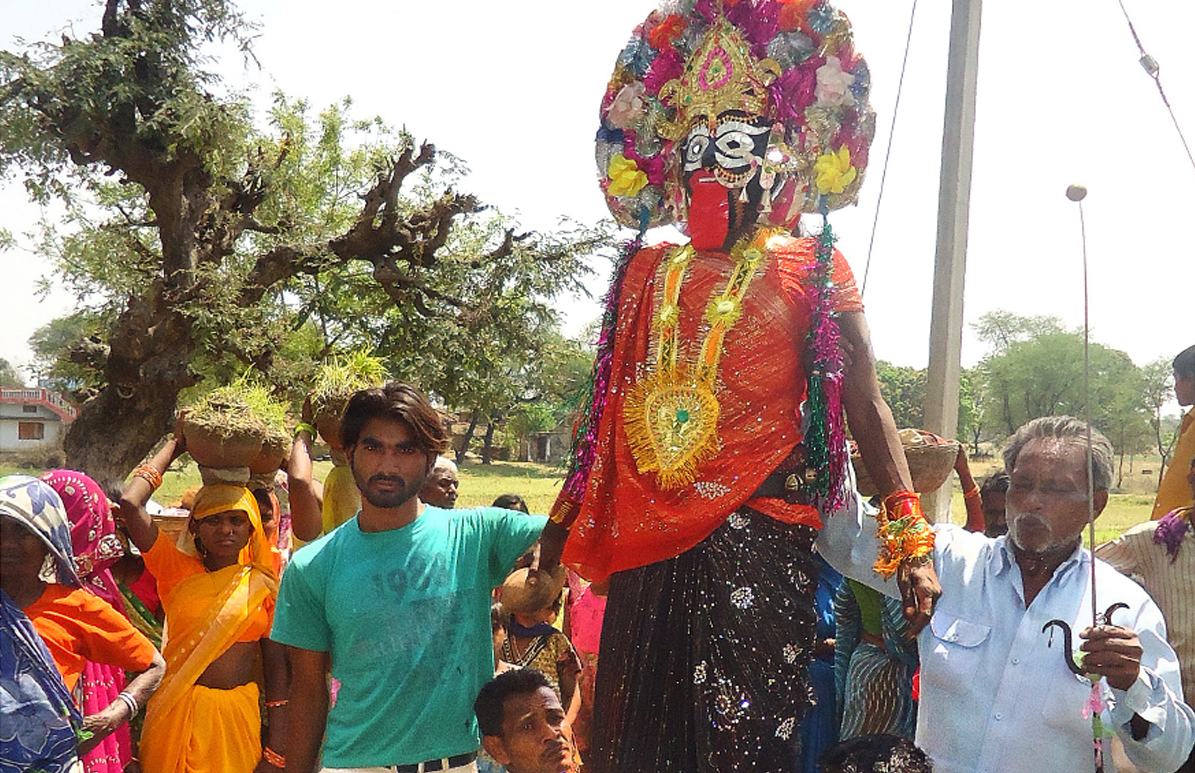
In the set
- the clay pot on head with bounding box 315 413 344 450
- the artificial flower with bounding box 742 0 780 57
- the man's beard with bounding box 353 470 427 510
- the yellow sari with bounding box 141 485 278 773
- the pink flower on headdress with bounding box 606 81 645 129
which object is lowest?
the yellow sari with bounding box 141 485 278 773

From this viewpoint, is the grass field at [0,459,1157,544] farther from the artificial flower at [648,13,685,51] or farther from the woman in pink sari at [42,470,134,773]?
the woman in pink sari at [42,470,134,773]

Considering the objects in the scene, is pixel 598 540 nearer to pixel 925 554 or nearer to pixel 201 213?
pixel 925 554

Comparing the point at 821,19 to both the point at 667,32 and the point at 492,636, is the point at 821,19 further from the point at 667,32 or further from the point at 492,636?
the point at 492,636

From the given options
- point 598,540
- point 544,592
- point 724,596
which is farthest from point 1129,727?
point 544,592

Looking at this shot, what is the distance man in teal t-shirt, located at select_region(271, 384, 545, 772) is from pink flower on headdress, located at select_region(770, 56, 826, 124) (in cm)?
127

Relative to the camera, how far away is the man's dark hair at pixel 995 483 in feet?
13.8

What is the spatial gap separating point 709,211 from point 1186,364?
9.26 feet

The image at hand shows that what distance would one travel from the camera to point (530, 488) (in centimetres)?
2955

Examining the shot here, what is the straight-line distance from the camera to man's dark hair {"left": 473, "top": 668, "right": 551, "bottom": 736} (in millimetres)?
3021

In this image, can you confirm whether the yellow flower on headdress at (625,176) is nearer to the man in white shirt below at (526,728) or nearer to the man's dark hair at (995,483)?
the man in white shirt below at (526,728)

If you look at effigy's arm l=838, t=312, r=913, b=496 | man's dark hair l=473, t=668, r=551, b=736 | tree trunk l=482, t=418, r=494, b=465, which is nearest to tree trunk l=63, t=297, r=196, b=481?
man's dark hair l=473, t=668, r=551, b=736

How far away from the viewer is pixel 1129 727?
2461 millimetres

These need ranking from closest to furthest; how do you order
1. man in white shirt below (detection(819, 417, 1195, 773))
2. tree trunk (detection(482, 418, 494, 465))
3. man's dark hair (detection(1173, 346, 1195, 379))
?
man in white shirt below (detection(819, 417, 1195, 773)) → man's dark hair (detection(1173, 346, 1195, 379)) → tree trunk (detection(482, 418, 494, 465))

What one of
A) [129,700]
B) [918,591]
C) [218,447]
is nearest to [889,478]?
[918,591]
